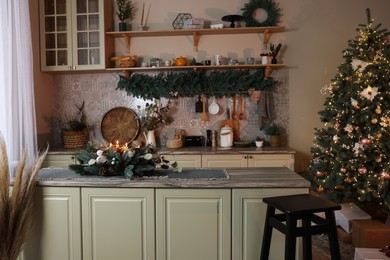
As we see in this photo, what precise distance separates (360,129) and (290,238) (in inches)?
80.2

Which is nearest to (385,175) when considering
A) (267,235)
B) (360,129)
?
(360,129)

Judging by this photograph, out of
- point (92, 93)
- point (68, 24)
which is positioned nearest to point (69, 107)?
point (92, 93)

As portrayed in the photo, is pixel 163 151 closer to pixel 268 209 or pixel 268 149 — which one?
pixel 268 149

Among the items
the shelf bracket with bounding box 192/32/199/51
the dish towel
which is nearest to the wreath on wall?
the shelf bracket with bounding box 192/32/199/51

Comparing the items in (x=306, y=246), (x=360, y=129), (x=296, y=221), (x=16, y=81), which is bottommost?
(x=306, y=246)

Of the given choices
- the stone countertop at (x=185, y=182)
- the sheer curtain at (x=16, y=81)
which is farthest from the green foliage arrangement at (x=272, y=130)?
the sheer curtain at (x=16, y=81)

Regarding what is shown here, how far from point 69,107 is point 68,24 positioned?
101 cm

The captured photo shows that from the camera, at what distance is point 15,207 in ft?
6.30

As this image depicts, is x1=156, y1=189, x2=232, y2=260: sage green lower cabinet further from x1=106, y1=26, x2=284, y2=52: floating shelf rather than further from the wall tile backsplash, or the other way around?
x1=106, y1=26, x2=284, y2=52: floating shelf

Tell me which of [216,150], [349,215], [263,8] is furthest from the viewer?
[263,8]

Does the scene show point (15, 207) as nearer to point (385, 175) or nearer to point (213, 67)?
point (213, 67)

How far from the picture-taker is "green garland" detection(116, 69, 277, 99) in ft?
13.4

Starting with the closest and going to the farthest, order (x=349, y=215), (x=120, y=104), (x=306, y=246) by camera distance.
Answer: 1. (x=306, y=246)
2. (x=349, y=215)
3. (x=120, y=104)

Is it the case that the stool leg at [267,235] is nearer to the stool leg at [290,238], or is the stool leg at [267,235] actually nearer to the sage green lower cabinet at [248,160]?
the stool leg at [290,238]
